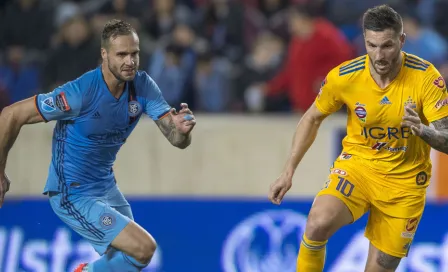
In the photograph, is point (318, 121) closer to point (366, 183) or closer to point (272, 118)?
point (366, 183)

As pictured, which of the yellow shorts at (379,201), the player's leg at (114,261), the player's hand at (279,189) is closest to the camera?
the player's hand at (279,189)

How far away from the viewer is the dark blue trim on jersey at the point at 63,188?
6.90 meters

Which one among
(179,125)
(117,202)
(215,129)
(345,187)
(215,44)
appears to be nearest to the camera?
(345,187)

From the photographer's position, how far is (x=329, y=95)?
659cm

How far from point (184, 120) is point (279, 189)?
812 millimetres

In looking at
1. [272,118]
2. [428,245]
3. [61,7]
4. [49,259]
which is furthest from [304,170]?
[61,7]

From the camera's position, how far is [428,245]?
9227 mm

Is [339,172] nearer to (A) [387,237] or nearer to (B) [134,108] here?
(A) [387,237]

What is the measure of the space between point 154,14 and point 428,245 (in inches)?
205

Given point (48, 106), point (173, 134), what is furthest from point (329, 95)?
point (48, 106)

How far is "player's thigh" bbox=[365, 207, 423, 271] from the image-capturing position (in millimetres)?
6695

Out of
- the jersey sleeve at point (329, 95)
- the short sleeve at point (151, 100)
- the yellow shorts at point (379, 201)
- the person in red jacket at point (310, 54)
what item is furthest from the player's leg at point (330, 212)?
the person in red jacket at point (310, 54)

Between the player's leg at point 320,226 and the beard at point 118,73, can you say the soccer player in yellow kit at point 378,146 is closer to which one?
the player's leg at point 320,226

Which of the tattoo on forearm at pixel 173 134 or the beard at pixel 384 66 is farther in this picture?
the tattoo on forearm at pixel 173 134
